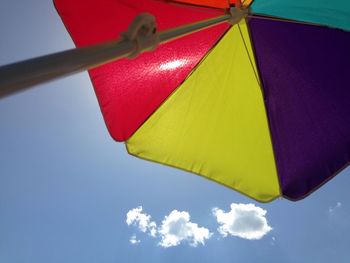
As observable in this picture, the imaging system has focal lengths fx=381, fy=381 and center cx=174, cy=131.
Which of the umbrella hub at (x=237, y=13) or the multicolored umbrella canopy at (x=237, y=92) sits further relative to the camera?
the multicolored umbrella canopy at (x=237, y=92)

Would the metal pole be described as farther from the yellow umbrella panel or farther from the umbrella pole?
the yellow umbrella panel

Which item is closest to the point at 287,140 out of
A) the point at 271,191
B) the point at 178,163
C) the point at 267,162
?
the point at 267,162

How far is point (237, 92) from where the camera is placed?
344 centimetres

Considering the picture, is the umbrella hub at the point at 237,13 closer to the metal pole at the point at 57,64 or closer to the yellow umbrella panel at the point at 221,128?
the yellow umbrella panel at the point at 221,128

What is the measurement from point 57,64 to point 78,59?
89mm

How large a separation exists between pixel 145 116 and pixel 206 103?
0.57 m

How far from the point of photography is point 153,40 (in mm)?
1527

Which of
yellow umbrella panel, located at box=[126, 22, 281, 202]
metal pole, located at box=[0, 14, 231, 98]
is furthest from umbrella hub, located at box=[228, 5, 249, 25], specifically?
metal pole, located at box=[0, 14, 231, 98]

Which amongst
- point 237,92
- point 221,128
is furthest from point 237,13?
point 221,128

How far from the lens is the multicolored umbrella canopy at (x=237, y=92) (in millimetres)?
3123

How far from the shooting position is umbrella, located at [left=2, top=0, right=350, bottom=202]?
3123 mm

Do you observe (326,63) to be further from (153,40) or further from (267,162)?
(153,40)

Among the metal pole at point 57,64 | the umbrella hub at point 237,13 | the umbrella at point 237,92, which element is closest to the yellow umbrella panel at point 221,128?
the umbrella at point 237,92

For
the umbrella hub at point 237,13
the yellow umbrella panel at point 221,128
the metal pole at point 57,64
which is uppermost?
the umbrella hub at point 237,13
